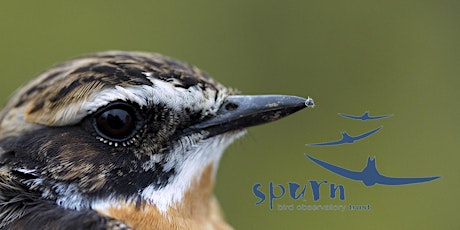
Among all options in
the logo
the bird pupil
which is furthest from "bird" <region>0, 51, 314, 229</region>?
the logo

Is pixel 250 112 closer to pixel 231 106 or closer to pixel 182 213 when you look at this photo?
pixel 231 106

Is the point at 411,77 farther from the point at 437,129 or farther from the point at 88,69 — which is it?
the point at 88,69

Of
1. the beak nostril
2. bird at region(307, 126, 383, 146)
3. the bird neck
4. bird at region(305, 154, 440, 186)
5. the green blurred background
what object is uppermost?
the green blurred background

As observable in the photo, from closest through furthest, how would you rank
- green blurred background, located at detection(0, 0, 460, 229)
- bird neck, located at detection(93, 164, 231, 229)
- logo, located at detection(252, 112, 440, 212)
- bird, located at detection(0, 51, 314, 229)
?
bird, located at detection(0, 51, 314, 229), bird neck, located at detection(93, 164, 231, 229), logo, located at detection(252, 112, 440, 212), green blurred background, located at detection(0, 0, 460, 229)

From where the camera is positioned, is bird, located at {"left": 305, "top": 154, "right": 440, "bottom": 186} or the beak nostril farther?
bird, located at {"left": 305, "top": 154, "right": 440, "bottom": 186}

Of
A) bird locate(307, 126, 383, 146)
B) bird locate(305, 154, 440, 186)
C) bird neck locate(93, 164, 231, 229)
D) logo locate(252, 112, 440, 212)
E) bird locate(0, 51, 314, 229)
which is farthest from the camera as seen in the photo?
bird locate(307, 126, 383, 146)

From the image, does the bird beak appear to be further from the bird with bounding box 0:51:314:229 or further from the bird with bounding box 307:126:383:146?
the bird with bounding box 307:126:383:146

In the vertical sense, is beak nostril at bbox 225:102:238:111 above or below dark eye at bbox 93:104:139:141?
above

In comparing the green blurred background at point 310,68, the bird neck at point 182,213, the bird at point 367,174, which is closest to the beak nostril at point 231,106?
the bird neck at point 182,213

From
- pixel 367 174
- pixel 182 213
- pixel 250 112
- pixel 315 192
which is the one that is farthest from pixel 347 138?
pixel 182 213
